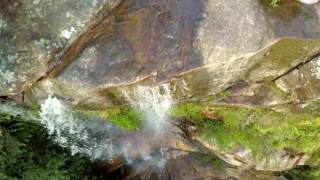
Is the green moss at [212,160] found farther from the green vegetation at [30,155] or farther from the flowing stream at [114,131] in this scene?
the green vegetation at [30,155]

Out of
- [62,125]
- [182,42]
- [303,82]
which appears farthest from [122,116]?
[303,82]

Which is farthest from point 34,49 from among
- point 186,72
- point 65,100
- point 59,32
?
point 186,72

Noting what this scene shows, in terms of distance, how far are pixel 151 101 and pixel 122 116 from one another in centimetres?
87

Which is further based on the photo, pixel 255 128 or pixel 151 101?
pixel 255 128

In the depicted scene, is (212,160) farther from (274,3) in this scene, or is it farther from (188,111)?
(274,3)

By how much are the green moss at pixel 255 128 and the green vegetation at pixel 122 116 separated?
0.59m

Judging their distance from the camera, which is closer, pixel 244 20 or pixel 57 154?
pixel 244 20

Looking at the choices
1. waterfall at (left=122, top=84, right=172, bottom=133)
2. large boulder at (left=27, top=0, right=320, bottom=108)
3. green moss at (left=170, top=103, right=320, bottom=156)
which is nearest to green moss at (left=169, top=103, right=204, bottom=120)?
green moss at (left=170, top=103, right=320, bottom=156)

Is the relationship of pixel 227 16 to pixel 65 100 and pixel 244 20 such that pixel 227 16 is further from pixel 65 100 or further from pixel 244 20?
pixel 65 100

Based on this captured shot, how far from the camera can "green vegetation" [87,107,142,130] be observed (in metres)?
6.90

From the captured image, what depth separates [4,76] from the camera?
5551 millimetres

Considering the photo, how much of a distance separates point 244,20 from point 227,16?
210 millimetres

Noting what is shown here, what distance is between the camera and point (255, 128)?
730cm

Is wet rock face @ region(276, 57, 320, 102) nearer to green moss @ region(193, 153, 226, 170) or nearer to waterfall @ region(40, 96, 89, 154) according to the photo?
green moss @ region(193, 153, 226, 170)
